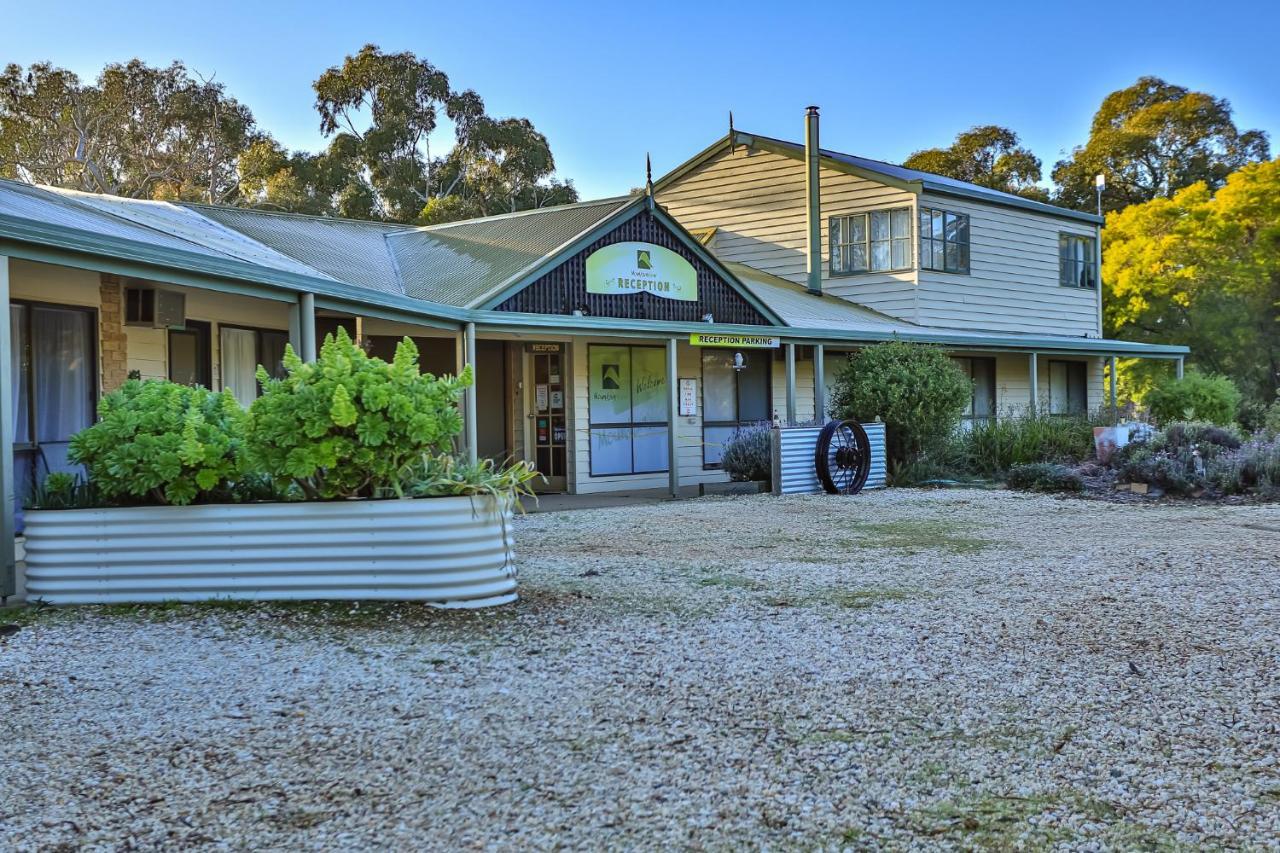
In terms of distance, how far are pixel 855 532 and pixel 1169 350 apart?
50.0 feet

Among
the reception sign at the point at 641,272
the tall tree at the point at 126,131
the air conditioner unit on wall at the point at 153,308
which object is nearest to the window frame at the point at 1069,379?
the reception sign at the point at 641,272

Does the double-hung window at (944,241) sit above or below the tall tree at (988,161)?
below

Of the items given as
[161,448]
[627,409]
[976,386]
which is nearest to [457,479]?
[161,448]

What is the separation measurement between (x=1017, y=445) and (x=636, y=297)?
21.1 feet

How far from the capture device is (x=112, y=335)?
9500 mm

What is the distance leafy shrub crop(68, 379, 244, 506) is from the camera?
621 centimetres

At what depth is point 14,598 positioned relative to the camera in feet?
21.0

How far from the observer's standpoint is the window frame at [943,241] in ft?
67.2

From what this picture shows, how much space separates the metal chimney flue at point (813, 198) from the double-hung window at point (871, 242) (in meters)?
0.36

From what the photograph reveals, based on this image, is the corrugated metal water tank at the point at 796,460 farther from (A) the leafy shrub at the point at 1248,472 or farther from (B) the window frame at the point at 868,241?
(B) the window frame at the point at 868,241

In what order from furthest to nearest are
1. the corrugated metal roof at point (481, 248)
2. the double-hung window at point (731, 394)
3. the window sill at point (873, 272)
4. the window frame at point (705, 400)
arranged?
the window sill at point (873, 272) < the double-hung window at point (731, 394) < the window frame at point (705, 400) < the corrugated metal roof at point (481, 248)

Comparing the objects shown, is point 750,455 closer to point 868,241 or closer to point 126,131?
point 868,241

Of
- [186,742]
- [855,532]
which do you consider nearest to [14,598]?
[186,742]

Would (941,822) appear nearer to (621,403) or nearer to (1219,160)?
(621,403)
